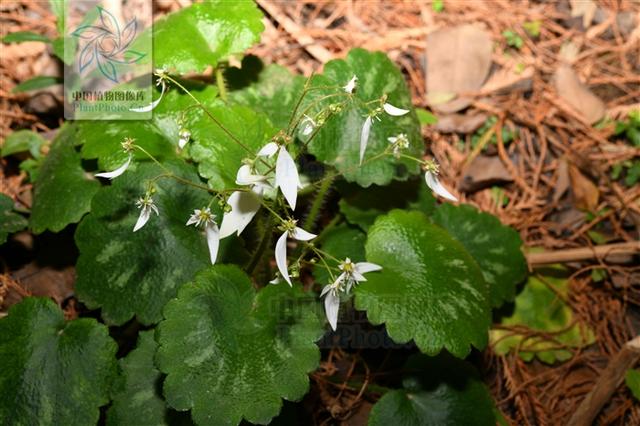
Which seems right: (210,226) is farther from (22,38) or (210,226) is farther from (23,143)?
(22,38)

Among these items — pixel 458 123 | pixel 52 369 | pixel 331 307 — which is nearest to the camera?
pixel 331 307

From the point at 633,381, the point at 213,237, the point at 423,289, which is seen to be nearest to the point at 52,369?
the point at 213,237

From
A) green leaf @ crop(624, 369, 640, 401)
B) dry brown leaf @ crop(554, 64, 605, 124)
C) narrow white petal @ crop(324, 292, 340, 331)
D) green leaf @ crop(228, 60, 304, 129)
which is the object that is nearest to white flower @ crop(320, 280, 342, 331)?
narrow white petal @ crop(324, 292, 340, 331)

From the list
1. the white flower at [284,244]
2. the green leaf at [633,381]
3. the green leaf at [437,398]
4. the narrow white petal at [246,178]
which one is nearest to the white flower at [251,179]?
the narrow white petal at [246,178]

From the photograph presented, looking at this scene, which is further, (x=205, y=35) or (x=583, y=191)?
(x=583, y=191)

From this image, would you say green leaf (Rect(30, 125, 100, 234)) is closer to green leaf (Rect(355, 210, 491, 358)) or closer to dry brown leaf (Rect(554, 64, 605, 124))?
Answer: green leaf (Rect(355, 210, 491, 358))

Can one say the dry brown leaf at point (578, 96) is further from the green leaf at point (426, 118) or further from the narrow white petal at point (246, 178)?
the narrow white petal at point (246, 178)
